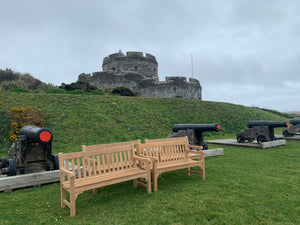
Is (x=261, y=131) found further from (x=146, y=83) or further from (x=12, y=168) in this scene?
(x=146, y=83)

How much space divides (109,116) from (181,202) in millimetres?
12225

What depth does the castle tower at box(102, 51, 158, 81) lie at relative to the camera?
107 feet

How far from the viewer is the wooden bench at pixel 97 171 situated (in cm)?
349

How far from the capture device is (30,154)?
17.7ft

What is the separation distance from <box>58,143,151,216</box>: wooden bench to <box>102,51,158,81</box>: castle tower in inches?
1103

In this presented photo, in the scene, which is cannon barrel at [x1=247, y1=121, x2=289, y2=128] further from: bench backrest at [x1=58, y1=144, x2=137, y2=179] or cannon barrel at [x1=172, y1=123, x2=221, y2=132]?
bench backrest at [x1=58, y1=144, x2=137, y2=179]

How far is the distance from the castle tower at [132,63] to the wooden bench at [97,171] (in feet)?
91.9

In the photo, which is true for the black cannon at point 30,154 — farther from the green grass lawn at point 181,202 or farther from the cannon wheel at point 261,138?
the cannon wheel at point 261,138

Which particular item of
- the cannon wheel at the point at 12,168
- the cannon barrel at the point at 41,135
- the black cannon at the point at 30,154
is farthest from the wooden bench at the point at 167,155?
the cannon wheel at the point at 12,168

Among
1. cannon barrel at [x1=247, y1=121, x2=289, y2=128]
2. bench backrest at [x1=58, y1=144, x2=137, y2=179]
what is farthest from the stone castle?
bench backrest at [x1=58, y1=144, x2=137, y2=179]

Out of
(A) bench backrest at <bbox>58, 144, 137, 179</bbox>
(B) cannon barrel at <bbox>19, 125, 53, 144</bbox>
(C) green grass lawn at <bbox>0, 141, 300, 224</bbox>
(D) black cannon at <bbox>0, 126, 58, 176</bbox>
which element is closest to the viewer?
(C) green grass lawn at <bbox>0, 141, 300, 224</bbox>

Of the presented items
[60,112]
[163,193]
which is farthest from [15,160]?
[60,112]

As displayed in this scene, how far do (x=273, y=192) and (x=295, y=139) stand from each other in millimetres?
10238

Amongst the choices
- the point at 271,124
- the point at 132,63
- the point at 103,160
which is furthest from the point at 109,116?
the point at 132,63
